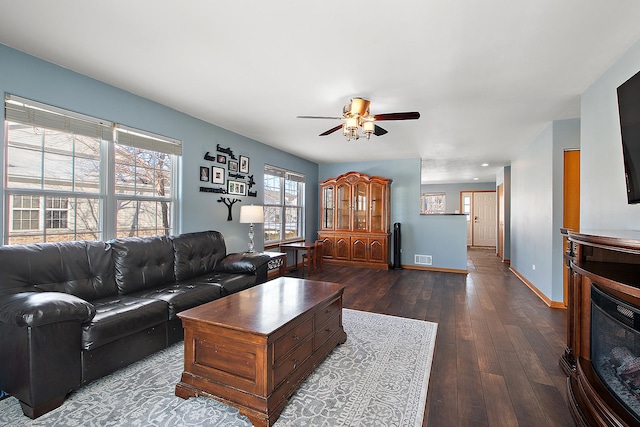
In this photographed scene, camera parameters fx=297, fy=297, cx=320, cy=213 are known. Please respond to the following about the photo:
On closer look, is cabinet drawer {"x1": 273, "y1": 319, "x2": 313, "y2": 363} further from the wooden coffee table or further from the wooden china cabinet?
the wooden china cabinet

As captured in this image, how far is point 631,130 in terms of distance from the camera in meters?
1.86

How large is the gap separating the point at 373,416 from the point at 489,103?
3.21 meters

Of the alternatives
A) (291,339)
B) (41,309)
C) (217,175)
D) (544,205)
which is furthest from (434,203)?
(41,309)

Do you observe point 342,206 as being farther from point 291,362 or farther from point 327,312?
point 291,362

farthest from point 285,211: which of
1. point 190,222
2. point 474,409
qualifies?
point 474,409

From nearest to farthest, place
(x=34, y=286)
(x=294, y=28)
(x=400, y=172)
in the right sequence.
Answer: (x=294, y=28)
(x=34, y=286)
(x=400, y=172)

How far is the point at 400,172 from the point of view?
667cm

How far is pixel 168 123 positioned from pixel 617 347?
14.2ft

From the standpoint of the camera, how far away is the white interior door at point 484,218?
10477 millimetres

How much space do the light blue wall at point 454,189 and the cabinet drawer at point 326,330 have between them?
348 inches

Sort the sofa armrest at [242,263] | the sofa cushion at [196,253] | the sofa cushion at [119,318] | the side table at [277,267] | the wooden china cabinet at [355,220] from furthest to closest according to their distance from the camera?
the wooden china cabinet at [355,220], the side table at [277,267], the sofa armrest at [242,263], the sofa cushion at [196,253], the sofa cushion at [119,318]

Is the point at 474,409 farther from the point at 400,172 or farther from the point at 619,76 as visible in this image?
the point at 400,172

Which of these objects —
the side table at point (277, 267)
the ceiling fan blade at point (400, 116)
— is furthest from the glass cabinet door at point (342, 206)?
the ceiling fan blade at point (400, 116)

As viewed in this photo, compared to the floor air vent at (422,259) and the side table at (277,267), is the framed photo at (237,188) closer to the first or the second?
the side table at (277,267)
